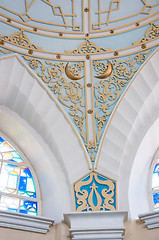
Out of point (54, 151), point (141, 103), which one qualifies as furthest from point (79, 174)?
point (141, 103)

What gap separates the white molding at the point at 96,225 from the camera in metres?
5.54

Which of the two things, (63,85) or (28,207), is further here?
(63,85)

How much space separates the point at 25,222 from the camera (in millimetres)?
5660

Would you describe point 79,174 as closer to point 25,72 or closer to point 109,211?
point 109,211

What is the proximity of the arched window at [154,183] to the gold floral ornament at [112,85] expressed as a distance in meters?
1.07

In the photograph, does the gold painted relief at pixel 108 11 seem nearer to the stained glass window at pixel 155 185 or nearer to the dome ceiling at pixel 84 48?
the dome ceiling at pixel 84 48

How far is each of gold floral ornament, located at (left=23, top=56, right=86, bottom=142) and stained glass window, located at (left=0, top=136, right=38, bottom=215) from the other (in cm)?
116

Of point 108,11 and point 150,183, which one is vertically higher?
point 108,11

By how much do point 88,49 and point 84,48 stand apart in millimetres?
72

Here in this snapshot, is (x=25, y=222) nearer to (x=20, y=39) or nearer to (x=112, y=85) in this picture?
(x=112, y=85)

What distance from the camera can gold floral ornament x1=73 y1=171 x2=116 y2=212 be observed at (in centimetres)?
595

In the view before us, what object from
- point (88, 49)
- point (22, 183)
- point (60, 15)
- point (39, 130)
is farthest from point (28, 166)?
point (60, 15)

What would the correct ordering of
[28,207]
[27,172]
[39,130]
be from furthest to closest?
1. [39,130]
2. [27,172]
3. [28,207]

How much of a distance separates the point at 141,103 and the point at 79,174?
1528mm
